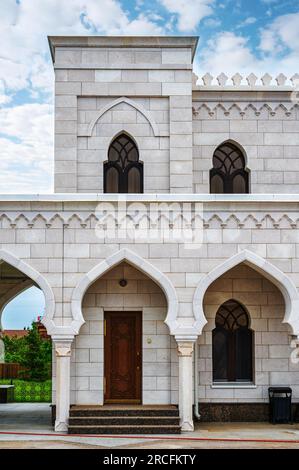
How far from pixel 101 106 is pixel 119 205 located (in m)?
3.67

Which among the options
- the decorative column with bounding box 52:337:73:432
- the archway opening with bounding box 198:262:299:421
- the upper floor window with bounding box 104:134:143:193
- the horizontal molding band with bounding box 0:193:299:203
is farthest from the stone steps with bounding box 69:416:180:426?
the upper floor window with bounding box 104:134:143:193

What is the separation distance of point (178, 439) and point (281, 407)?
10.2 ft

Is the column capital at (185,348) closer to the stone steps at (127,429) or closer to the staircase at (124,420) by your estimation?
the staircase at (124,420)

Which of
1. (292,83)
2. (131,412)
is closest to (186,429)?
(131,412)

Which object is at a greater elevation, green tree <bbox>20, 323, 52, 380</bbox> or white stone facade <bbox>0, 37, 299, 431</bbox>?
white stone facade <bbox>0, 37, 299, 431</bbox>

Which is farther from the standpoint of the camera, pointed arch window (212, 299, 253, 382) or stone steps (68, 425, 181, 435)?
pointed arch window (212, 299, 253, 382)

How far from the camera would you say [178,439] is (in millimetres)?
13625

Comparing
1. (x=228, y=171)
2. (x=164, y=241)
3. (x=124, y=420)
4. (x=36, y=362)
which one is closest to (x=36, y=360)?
(x=36, y=362)

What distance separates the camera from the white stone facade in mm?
14797

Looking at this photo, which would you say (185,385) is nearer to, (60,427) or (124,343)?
(124,343)

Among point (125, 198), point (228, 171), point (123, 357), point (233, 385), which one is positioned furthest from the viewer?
point (228, 171)

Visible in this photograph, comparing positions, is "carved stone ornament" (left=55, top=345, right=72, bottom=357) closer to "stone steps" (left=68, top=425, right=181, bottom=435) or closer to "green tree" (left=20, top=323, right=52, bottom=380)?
"stone steps" (left=68, top=425, right=181, bottom=435)

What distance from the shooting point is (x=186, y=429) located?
47.6ft
